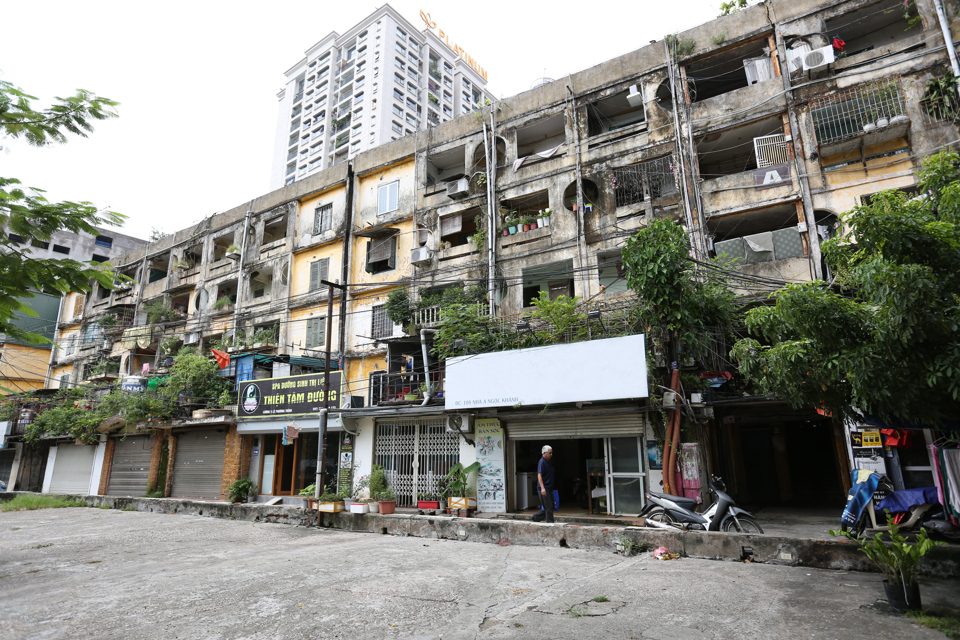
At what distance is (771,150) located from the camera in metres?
15.1

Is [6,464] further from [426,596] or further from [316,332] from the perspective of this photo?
[426,596]

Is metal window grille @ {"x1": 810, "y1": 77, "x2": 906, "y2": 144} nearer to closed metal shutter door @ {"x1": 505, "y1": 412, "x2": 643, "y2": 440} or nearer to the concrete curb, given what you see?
closed metal shutter door @ {"x1": 505, "y1": 412, "x2": 643, "y2": 440}

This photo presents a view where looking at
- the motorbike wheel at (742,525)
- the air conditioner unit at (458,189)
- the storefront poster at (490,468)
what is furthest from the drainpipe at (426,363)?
the motorbike wheel at (742,525)

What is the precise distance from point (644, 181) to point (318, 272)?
13270mm

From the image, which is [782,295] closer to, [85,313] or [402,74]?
[85,313]

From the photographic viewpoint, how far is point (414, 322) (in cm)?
1794

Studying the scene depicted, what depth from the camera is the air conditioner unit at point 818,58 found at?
14.2m

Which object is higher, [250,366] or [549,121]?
[549,121]

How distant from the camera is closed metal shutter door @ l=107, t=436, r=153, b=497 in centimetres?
2180

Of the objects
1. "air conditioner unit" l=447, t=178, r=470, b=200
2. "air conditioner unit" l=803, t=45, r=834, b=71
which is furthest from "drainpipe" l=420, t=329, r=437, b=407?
"air conditioner unit" l=803, t=45, r=834, b=71

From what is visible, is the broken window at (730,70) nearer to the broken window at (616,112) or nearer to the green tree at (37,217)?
the broken window at (616,112)

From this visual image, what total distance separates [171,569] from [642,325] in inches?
402

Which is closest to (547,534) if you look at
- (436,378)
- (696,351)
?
(696,351)

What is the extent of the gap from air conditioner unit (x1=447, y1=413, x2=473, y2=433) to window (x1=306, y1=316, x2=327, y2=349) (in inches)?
343
